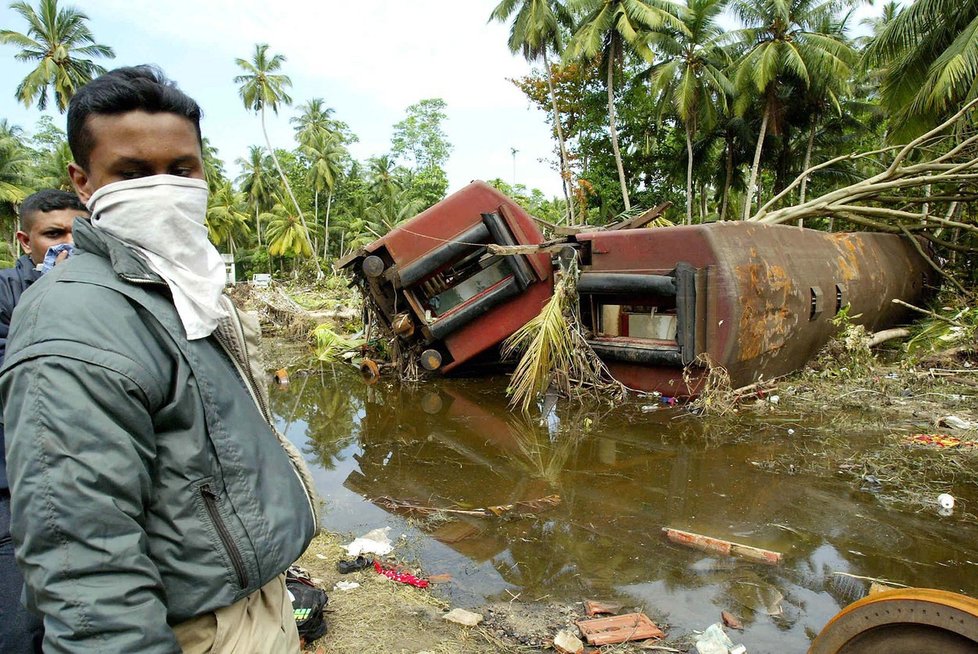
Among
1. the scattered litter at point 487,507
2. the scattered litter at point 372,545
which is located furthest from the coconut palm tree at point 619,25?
the scattered litter at point 372,545

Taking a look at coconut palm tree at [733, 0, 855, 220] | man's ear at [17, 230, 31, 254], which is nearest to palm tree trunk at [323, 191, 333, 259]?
coconut palm tree at [733, 0, 855, 220]

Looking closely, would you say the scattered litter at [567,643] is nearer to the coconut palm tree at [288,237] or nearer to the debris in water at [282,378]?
the debris in water at [282,378]

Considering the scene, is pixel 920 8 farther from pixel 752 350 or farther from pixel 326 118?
pixel 326 118

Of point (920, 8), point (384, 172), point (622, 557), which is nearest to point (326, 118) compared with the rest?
point (384, 172)

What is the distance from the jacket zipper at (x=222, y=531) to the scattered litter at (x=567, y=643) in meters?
1.96

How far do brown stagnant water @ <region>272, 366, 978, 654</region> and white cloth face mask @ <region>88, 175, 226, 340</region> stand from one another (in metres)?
2.52

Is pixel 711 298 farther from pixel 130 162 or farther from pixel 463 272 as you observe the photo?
pixel 130 162

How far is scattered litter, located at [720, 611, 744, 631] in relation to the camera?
2.86m

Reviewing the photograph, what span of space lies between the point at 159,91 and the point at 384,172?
38458 mm

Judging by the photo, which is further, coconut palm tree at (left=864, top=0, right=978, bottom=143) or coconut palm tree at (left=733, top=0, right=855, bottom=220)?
coconut palm tree at (left=733, top=0, right=855, bottom=220)

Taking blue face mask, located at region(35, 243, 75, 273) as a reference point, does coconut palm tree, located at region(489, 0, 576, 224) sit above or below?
above

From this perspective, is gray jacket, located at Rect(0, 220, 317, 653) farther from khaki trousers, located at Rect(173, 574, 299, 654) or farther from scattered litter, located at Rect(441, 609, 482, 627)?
scattered litter, located at Rect(441, 609, 482, 627)

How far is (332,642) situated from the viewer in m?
2.68

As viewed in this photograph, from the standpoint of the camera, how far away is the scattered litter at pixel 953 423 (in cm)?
545
